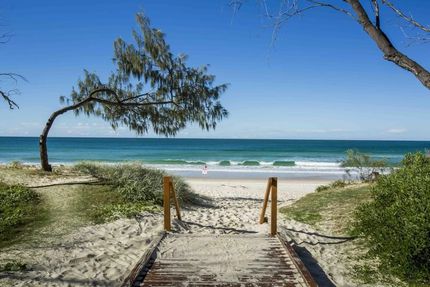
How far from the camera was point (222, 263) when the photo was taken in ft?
24.0

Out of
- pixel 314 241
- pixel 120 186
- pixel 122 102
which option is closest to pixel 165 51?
pixel 122 102

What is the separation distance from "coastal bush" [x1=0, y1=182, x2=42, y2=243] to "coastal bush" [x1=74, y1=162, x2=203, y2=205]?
260cm

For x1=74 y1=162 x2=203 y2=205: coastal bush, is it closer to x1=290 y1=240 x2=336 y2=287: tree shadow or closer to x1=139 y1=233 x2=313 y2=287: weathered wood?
x1=139 y1=233 x2=313 y2=287: weathered wood

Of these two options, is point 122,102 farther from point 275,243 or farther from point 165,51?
point 275,243

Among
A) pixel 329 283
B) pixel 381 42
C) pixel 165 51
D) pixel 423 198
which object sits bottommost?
pixel 329 283

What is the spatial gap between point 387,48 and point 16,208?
9681 mm

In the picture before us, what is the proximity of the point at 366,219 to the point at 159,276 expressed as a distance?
4.98m

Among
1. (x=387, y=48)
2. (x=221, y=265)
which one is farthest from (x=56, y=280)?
(x=387, y=48)

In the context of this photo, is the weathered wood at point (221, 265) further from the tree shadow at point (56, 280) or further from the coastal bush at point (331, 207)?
the coastal bush at point (331, 207)

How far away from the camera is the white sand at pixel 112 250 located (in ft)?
22.9

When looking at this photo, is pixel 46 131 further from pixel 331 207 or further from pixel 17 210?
pixel 331 207

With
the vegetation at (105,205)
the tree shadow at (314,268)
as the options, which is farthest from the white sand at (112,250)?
the vegetation at (105,205)

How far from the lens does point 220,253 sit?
26.1 ft

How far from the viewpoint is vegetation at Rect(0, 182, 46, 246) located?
9531 mm
